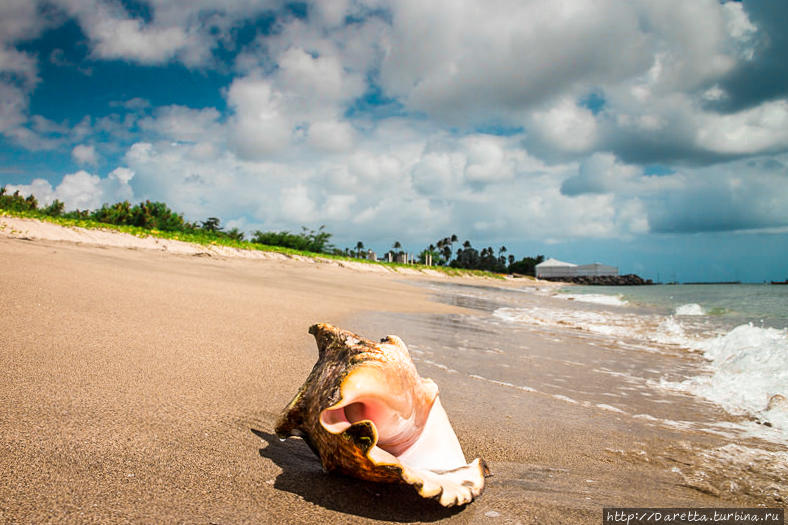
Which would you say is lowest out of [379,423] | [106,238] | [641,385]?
[641,385]

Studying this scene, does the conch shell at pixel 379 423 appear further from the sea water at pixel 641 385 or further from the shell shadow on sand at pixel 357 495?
the sea water at pixel 641 385

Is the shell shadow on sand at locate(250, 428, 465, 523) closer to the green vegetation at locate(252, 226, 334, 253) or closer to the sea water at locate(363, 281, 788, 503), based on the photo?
the sea water at locate(363, 281, 788, 503)

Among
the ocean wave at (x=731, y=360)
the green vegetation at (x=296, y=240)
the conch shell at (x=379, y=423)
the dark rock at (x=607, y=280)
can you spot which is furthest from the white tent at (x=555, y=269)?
the conch shell at (x=379, y=423)

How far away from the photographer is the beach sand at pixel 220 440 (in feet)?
5.04

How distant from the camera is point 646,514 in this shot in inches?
70.3

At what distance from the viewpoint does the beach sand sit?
Result: 5.04 feet

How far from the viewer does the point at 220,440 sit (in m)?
2.05

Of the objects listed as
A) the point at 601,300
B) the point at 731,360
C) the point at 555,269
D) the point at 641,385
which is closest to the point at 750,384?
the point at 641,385

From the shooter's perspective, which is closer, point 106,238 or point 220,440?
point 220,440

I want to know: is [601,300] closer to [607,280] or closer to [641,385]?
[641,385]

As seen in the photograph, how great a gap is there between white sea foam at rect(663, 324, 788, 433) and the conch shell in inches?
117

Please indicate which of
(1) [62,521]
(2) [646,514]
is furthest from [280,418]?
(2) [646,514]

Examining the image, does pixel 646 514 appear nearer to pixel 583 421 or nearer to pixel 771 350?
pixel 583 421

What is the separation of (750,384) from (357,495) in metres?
4.66
